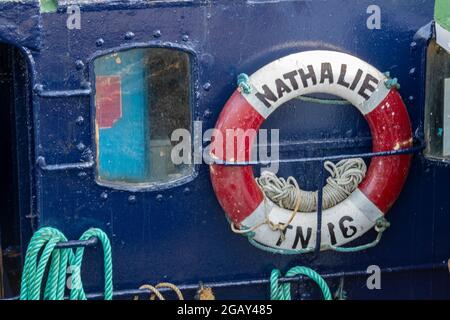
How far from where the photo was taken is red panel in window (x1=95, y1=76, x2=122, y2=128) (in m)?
5.42

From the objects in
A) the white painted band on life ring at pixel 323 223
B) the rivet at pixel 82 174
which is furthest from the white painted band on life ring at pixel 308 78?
the rivet at pixel 82 174

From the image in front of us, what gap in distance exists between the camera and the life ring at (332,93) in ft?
18.0

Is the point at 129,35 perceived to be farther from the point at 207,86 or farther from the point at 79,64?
the point at 207,86

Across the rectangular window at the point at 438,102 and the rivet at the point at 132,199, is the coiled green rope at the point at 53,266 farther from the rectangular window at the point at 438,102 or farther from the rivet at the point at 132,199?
the rectangular window at the point at 438,102

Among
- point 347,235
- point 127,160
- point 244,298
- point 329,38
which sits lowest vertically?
point 244,298

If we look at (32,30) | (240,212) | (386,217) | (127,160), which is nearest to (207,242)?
(240,212)

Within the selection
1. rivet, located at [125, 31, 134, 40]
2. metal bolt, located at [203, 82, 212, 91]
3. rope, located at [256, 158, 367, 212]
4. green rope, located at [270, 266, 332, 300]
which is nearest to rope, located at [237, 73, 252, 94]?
metal bolt, located at [203, 82, 212, 91]

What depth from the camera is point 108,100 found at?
17.9ft

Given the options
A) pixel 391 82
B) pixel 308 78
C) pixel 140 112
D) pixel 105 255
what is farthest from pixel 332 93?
pixel 105 255

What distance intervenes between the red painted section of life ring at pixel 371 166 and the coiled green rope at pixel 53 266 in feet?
2.30

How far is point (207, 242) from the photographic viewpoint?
5.67 meters

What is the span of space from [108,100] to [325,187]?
4.23 feet

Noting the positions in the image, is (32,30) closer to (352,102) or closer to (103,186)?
(103,186)

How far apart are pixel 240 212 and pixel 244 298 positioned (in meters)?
0.52
